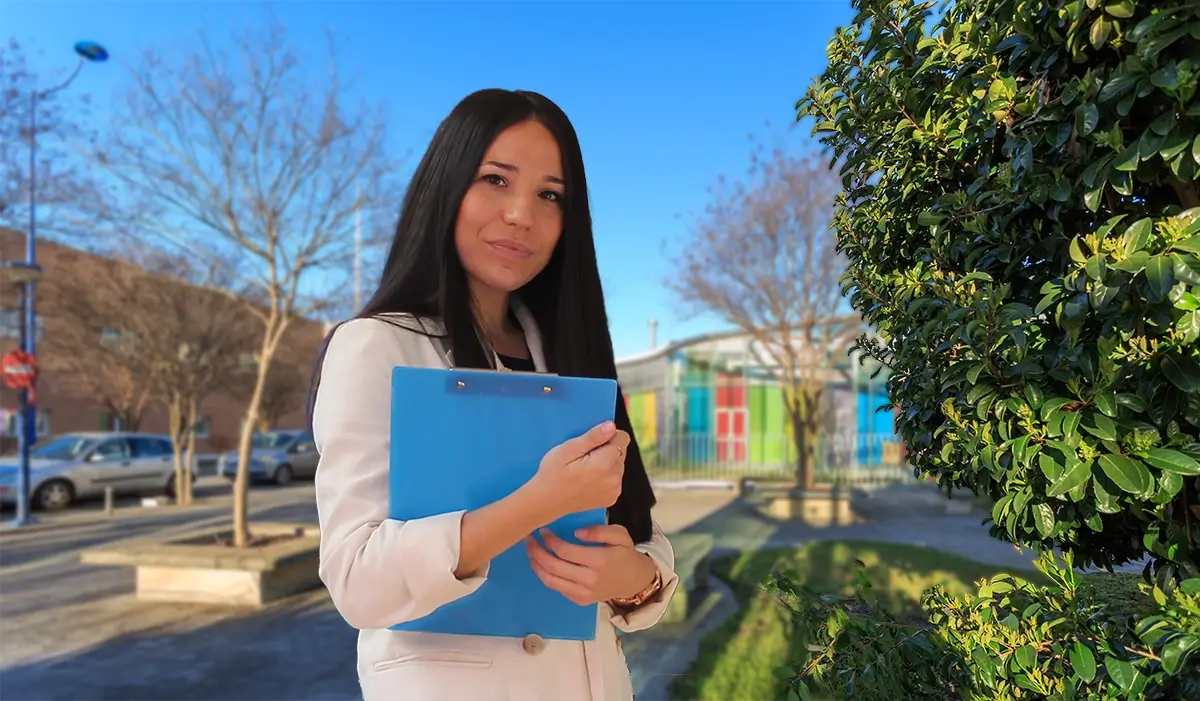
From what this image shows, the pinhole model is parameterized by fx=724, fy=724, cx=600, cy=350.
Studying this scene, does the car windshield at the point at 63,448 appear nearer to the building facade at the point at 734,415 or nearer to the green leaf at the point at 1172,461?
the building facade at the point at 734,415

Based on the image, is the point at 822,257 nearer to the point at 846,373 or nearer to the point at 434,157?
the point at 846,373

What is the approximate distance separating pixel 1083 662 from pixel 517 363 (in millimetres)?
964

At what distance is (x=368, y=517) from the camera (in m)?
0.90

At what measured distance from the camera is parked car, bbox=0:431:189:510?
12.5 m

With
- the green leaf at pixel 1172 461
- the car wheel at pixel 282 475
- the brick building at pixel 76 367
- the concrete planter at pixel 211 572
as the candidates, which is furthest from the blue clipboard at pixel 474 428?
the car wheel at pixel 282 475

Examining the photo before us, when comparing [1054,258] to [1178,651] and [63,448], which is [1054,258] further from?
[63,448]

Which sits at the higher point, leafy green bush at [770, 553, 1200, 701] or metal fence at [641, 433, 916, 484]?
leafy green bush at [770, 553, 1200, 701]

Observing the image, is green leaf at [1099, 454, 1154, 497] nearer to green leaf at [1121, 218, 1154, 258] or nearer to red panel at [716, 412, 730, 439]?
green leaf at [1121, 218, 1154, 258]

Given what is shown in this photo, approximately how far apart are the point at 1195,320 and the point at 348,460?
106 centimetres

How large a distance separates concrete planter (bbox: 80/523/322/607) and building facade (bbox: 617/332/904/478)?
31.3 ft

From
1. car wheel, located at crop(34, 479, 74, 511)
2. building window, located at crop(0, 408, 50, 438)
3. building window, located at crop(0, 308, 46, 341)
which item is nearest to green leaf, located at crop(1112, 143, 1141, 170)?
car wheel, located at crop(34, 479, 74, 511)

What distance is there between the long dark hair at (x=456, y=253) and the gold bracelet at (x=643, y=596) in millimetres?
145

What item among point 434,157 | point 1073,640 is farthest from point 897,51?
point 1073,640

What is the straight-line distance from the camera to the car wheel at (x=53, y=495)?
1250 centimetres
